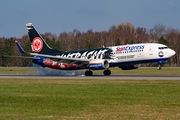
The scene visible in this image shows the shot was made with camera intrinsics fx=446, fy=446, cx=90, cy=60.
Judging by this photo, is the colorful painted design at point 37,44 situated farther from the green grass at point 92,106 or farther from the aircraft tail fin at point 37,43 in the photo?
the green grass at point 92,106

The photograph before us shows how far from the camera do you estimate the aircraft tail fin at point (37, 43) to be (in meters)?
61.2

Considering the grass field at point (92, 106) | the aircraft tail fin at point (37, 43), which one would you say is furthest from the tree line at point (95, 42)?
the grass field at point (92, 106)

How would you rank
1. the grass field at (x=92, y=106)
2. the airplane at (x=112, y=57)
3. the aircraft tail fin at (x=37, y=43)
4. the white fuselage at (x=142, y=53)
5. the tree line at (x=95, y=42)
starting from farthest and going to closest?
the tree line at (x=95, y=42) → the aircraft tail fin at (x=37, y=43) → the airplane at (x=112, y=57) → the white fuselage at (x=142, y=53) → the grass field at (x=92, y=106)

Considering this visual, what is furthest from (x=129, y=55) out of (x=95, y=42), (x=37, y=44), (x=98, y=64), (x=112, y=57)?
(x=95, y=42)

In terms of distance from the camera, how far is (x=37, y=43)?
61562 mm

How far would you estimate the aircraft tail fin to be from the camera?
61.2 m

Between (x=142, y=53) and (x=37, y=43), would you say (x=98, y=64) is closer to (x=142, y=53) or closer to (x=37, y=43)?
(x=142, y=53)

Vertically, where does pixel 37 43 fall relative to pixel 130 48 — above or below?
above

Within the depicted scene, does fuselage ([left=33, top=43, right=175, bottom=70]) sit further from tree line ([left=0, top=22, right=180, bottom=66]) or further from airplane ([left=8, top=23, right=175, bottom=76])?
tree line ([left=0, top=22, right=180, bottom=66])

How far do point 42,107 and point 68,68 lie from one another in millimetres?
37707

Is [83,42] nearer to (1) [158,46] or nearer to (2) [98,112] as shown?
(1) [158,46]

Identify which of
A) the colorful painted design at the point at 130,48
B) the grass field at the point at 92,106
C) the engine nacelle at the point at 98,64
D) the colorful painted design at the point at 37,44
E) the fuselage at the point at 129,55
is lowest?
the grass field at the point at 92,106

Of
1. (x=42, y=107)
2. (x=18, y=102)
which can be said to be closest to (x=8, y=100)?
(x=18, y=102)

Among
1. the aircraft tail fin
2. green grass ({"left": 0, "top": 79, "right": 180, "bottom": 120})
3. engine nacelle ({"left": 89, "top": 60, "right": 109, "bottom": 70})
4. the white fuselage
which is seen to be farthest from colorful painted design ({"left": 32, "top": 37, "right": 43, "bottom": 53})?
green grass ({"left": 0, "top": 79, "right": 180, "bottom": 120})
